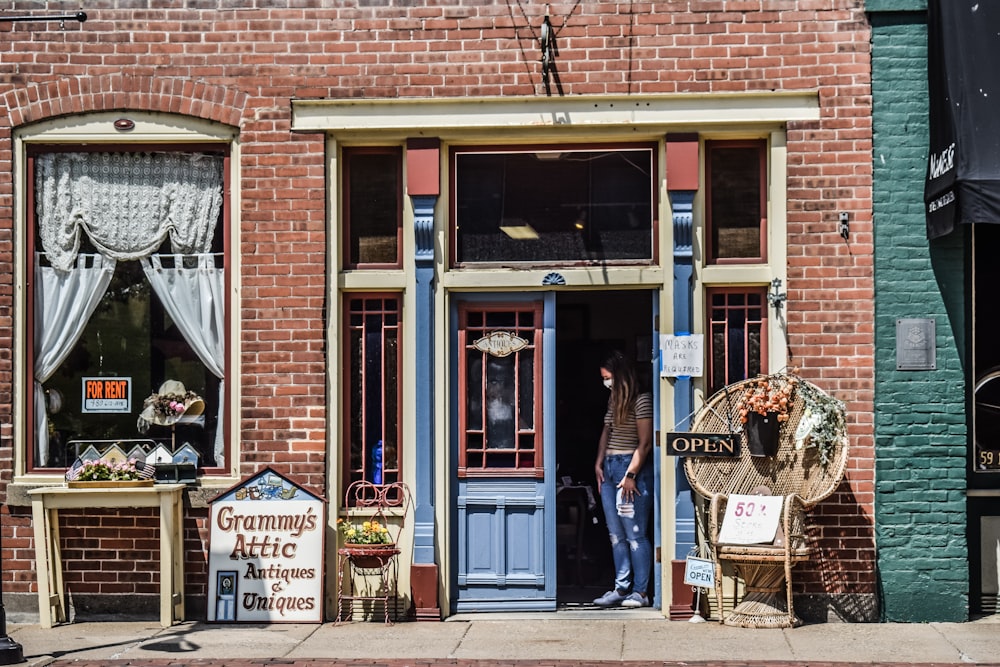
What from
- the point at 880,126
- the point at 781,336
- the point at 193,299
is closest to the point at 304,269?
the point at 193,299

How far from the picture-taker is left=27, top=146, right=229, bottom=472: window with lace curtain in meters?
10.1

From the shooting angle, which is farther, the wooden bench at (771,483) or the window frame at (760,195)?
the window frame at (760,195)

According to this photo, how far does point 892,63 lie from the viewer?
9641mm

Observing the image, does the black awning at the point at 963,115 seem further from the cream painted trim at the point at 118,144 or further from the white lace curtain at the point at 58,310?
the white lace curtain at the point at 58,310

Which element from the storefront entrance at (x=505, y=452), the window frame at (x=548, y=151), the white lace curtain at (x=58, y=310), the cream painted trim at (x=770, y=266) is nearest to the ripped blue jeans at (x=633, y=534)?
the storefront entrance at (x=505, y=452)

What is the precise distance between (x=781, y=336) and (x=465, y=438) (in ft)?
7.96

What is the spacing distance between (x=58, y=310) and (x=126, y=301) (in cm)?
52

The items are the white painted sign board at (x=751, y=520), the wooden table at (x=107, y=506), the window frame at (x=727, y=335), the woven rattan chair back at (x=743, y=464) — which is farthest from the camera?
the window frame at (x=727, y=335)

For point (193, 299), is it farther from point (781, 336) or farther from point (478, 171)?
point (781, 336)

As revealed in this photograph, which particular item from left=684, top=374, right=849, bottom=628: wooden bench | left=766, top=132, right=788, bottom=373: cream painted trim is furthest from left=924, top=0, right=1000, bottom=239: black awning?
left=684, top=374, right=849, bottom=628: wooden bench

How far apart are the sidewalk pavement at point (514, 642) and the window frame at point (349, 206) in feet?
8.61

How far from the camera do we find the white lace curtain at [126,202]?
1009 cm

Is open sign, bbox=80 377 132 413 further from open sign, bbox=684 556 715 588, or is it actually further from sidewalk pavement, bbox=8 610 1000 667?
open sign, bbox=684 556 715 588

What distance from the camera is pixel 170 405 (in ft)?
33.1
